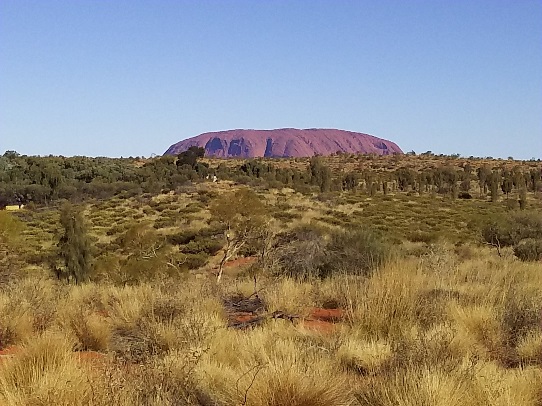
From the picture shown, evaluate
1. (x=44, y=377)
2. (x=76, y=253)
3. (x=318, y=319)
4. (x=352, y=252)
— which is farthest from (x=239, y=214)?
(x=44, y=377)

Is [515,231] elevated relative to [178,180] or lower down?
lower down

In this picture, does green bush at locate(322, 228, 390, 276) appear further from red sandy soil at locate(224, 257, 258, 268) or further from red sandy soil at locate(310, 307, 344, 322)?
red sandy soil at locate(224, 257, 258, 268)

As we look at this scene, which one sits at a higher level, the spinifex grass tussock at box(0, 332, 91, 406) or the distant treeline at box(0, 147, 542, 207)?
the distant treeline at box(0, 147, 542, 207)

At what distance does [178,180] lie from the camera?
54.8 m

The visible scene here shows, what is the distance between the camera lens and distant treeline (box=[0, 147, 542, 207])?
169ft

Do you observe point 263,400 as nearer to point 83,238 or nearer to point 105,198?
point 83,238

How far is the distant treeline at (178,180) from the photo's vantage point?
51.6 meters

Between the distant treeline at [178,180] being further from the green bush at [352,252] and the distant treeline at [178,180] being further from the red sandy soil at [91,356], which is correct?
the red sandy soil at [91,356]

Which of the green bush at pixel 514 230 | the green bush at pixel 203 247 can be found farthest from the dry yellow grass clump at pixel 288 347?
the green bush at pixel 203 247

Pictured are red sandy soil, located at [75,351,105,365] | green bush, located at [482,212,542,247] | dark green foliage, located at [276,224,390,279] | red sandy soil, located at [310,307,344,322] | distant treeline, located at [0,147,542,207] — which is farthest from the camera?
distant treeline, located at [0,147,542,207]

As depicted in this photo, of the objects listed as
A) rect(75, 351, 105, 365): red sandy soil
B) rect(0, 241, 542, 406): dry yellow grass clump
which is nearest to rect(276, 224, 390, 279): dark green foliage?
rect(0, 241, 542, 406): dry yellow grass clump

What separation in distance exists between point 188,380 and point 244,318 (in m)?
4.01

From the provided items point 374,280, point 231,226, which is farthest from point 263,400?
point 231,226

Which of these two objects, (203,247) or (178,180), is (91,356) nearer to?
(203,247)
